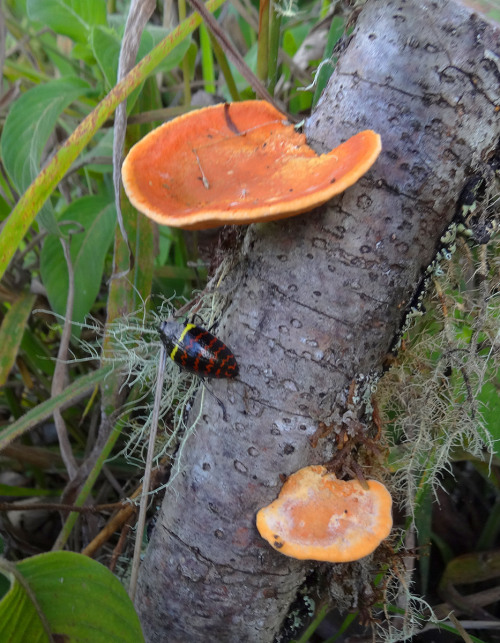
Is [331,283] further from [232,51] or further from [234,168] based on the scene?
[232,51]

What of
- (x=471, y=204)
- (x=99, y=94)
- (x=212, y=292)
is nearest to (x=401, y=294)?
(x=471, y=204)

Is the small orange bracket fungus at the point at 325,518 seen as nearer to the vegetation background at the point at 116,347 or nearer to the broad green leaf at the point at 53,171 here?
the vegetation background at the point at 116,347

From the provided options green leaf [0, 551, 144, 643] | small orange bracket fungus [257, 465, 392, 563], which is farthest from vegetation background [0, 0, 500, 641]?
small orange bracket fungus [257, 465, 392, 563]

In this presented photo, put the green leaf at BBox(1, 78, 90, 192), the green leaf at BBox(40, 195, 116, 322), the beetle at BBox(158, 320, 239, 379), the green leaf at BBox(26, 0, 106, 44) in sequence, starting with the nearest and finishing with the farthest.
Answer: the beetle at BBox(158, 320, 239, 379) < the green leaf at BBox(1, 78, 90, 192) < the green leaf at BBox(26, 0, 106, 44) < the green leaf at BBox(40, 195, 116, 322)

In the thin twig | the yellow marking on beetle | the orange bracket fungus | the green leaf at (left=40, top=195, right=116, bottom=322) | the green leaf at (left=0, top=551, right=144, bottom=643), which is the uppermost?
the thin twig

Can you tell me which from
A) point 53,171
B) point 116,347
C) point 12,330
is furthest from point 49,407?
point 53,171

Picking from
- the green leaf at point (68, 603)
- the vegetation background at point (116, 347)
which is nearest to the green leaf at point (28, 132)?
the vegetation background at point (116, 347)

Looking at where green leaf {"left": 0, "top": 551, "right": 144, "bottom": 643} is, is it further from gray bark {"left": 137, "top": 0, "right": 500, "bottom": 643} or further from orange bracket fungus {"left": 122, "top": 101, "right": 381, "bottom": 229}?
orange bracket fungus {"left": 122, "top": 101, "right": 381, "bottom": 229}
